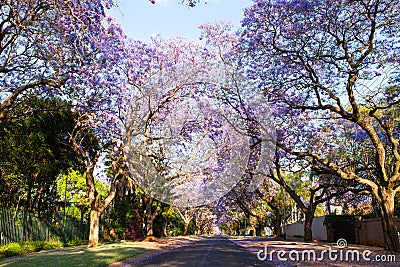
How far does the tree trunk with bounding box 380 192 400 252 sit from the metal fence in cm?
1555

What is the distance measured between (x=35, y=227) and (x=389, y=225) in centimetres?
1676

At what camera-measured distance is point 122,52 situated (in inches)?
559

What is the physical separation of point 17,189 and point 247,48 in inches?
628

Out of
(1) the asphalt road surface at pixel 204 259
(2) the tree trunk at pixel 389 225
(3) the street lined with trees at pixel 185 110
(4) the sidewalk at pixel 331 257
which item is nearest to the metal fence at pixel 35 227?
(3) the street lined with trees at pixel 185 110

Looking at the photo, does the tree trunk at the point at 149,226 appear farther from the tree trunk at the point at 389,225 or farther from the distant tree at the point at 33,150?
the tree trunk at the point at 389,225

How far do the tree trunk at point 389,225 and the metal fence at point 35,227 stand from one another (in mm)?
15547

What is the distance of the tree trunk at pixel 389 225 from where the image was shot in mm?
13523

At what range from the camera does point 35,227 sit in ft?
69.1

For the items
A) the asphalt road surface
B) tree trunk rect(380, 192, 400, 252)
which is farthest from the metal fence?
tree trunk rect(380, 192, 400, 252)

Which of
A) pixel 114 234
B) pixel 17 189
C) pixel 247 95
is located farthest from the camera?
pixel 114 234

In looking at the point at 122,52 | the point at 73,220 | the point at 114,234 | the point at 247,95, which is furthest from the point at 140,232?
the point at 122,52

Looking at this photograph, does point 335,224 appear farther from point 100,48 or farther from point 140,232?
point 100,48

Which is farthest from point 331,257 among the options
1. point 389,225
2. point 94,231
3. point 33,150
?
point 33,150

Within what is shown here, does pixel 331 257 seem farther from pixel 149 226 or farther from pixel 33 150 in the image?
pixel 149 226
